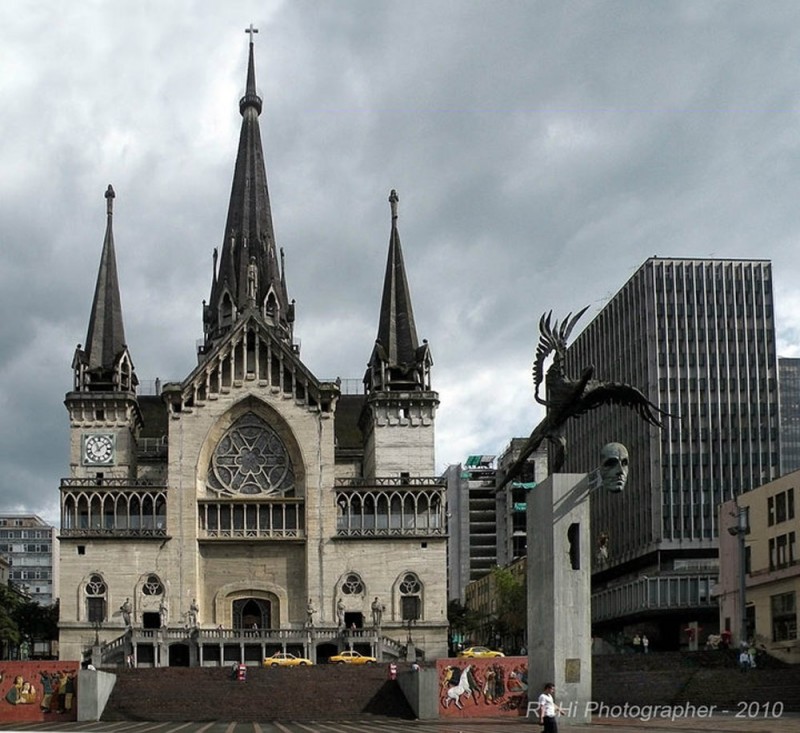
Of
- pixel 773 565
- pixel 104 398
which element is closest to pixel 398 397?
pixel 104 398

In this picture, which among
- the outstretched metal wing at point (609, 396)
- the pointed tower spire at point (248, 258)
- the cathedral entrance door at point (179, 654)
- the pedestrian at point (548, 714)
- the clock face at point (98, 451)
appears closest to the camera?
the pedestrian at point (548, 714)

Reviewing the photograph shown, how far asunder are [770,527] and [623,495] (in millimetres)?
49093

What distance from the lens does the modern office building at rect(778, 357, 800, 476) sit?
147125 millimetres

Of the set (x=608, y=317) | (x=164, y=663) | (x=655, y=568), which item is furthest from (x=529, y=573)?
(x=608, y=317)

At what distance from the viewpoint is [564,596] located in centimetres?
3466

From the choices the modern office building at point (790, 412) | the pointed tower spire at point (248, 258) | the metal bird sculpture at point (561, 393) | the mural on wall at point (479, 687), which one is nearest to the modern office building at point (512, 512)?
the modern office building at point (790, 412)

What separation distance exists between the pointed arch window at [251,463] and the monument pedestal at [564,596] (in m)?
52.2

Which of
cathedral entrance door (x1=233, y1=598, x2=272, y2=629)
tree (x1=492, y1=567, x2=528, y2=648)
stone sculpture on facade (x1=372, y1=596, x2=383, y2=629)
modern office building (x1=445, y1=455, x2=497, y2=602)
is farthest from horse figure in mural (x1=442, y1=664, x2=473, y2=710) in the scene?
modern office building (x1=445, y1=455, x2=497, y2=602)

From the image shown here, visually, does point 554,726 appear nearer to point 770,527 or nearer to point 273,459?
point 770,527

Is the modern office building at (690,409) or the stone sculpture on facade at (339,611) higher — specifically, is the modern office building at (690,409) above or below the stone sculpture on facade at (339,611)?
above

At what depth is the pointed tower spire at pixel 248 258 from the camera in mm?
96812

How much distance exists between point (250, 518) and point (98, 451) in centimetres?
1101

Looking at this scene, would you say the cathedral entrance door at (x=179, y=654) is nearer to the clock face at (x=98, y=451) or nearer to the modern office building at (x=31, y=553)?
the clock face at (x=98, y=451)

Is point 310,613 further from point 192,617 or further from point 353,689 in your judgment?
point 353,689
